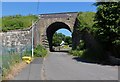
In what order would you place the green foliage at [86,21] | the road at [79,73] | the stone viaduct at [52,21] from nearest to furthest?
the road at [79,73], the green foliage at [86,21], the stone viaduct at [52,21]

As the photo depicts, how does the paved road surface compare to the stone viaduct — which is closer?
the paved road surface

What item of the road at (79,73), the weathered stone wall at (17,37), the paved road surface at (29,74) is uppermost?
the weathered stone wall at (17,37)

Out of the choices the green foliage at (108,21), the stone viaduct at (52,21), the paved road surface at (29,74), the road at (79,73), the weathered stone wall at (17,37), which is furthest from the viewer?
the stone viaduct at (52,21)

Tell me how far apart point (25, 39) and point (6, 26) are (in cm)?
776

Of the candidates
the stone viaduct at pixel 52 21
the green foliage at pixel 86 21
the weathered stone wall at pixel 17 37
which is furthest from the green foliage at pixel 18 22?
the green foliage at pixel 86 21

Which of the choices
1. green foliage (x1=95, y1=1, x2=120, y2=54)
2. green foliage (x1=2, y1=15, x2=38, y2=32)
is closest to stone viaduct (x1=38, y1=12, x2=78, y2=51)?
green foliage (x1=2, y1=15, x2=38, y2=32)

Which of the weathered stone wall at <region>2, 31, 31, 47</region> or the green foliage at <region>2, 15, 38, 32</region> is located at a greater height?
the green foliage at <region>2, 15, 38, 32</region>

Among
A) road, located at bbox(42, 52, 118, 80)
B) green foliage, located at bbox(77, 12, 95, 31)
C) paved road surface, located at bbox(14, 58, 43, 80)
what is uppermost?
green foliage, located at bbox(77, 12, 95, 31)

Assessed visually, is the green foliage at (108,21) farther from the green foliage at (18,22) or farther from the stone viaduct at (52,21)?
the green foliage at (18,22)

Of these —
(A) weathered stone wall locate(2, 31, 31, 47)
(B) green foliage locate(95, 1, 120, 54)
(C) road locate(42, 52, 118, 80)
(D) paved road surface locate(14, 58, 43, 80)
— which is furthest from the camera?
(A) weathered stone wall locate(2, 31, 31, 47)

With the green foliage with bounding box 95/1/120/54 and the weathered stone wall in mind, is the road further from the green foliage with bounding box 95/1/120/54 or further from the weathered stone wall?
the weathered stone wall

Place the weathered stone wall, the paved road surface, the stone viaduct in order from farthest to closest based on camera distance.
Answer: the stone viaduct → the weathered stone wall → the paved road surface

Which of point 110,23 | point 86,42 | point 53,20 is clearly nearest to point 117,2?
point 110,23

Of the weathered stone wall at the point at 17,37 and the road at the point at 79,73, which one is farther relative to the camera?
the weathered stone wall at the point at 17,37
